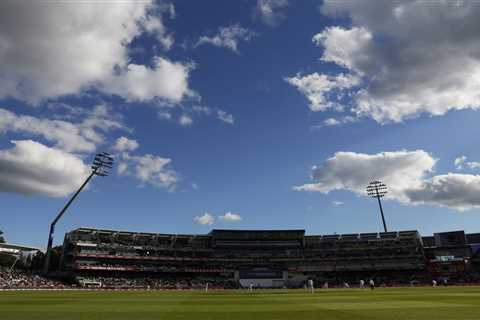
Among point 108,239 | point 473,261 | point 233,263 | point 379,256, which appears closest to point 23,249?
point 108,239

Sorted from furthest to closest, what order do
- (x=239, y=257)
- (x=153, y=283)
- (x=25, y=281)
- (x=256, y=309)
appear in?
(x=239, y=257)
(x=153, y=283)
(x=25, y=281)
(x=256, y=309)

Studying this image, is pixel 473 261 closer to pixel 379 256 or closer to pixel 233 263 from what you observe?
pixel 379 256

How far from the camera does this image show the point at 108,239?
99.8 m

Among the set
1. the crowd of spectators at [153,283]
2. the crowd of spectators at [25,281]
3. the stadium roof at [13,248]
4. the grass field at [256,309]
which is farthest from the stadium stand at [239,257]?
the grass field at [256,309]

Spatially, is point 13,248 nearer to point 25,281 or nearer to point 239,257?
point 25,281

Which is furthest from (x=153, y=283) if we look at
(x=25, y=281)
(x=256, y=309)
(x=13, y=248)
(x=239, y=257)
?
(x=256, y=309)

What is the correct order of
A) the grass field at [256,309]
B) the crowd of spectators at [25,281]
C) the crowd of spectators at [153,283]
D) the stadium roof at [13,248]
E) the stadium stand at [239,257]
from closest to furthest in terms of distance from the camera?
the grass field at [256,309], the crowd of spectators at [25,281], the crowd of spectators at [153,283], the stadium stand at [239,257], the stadium roof at [13,248]

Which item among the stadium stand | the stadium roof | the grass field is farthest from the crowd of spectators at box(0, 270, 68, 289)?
the grass field

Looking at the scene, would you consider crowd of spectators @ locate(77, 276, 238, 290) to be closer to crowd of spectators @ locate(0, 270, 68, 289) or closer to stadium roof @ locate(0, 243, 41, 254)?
crowd of spectators @ locate(0, 270, 68, 289)

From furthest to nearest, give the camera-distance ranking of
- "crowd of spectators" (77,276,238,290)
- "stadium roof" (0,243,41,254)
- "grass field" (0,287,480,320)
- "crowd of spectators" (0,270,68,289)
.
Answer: "stadium roof" (0,243,41,254), "crowd of spectators" (77,276,238,290), "crowd of spectators" (0,270,68,289), "grass field" (0,287,480,320)

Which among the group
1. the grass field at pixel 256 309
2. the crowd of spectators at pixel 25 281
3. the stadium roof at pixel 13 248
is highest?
the stadium roof at pixel 13 248

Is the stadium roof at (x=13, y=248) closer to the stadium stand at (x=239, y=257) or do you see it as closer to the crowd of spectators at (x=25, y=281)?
the stadium stand at (x=239, y=257)

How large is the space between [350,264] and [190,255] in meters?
45.2

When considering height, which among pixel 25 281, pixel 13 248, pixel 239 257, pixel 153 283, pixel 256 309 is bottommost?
pixel 256 309
